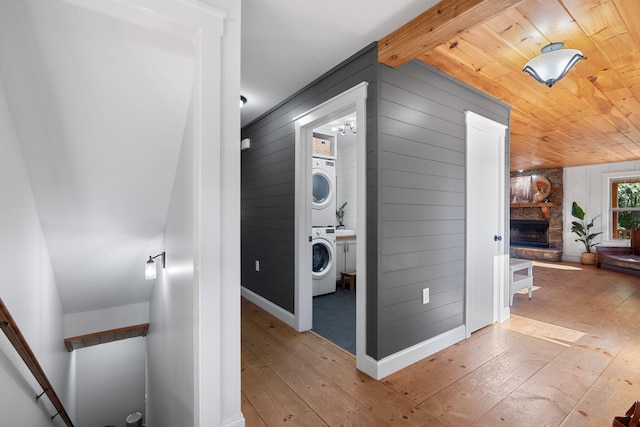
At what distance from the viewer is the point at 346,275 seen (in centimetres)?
452

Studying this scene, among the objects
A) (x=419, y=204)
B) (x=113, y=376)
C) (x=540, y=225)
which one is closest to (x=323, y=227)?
(x=419, y=204)

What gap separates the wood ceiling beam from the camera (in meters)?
1.52

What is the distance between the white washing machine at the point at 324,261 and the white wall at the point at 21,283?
2.72 metres

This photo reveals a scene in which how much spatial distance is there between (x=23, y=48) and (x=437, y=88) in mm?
2627

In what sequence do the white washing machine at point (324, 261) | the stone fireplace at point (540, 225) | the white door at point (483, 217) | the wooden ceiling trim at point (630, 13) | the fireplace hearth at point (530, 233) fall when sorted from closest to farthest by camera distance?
the wooden ceiling trim at point (630, 13) → the white door at point (483, 217) → the white washing machine at point (324, 261) → the stone fireplace at point (540, 225) → the fireplace hearth at point (530, 233)

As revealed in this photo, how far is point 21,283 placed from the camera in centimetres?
175

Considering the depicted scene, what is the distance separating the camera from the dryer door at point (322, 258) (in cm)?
411

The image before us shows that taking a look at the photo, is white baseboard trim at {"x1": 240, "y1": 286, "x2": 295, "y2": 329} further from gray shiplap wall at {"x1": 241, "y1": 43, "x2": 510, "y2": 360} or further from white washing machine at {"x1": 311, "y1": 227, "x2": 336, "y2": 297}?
white washing machine at {"x1": 311, "y1": 227, "x2": 336, "y2": 297}

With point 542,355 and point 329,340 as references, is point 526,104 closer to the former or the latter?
point 542,355

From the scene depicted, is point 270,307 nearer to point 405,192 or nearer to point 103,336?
point 103,336

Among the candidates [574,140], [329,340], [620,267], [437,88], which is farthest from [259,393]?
[620,267]

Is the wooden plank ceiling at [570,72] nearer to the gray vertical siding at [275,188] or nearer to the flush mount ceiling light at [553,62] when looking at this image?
the flush mount ceiling light at [553,62]

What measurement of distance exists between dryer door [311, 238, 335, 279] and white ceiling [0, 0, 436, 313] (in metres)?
2.03

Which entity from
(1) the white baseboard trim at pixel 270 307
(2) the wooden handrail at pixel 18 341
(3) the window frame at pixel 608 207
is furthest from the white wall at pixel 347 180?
(3) the window frame at pixel 608 207
